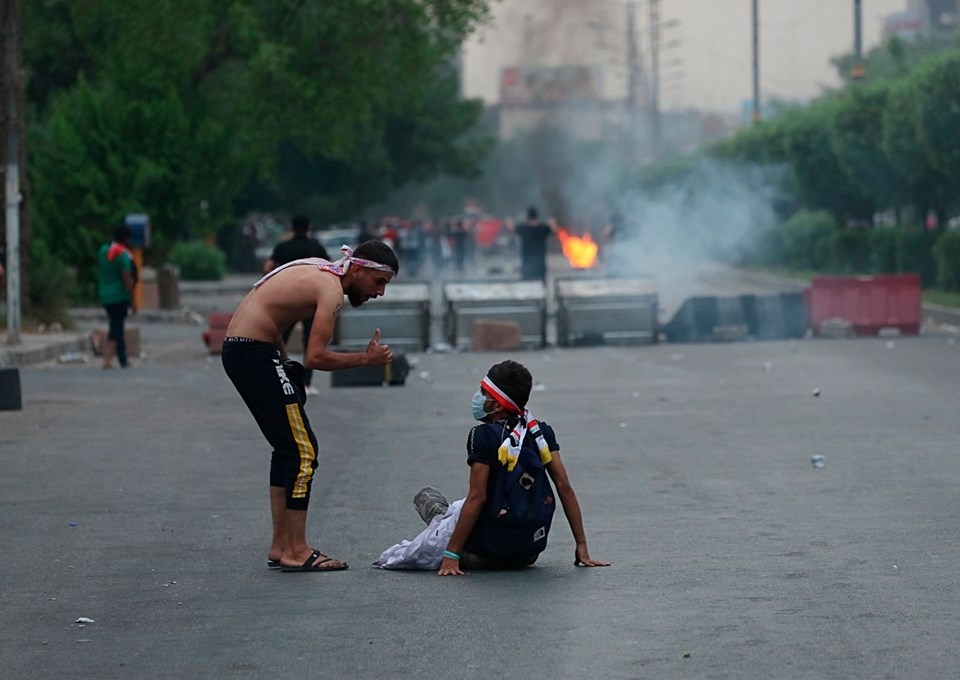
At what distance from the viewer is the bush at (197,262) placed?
49.8m

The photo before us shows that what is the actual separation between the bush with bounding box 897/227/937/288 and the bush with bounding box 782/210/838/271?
1113cm

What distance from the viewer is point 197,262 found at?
49.9 meters

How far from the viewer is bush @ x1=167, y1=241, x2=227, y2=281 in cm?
4975

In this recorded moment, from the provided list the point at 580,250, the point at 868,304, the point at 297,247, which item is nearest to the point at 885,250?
the point at 580,250

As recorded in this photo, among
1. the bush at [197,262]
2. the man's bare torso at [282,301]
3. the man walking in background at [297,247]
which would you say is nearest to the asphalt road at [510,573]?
the man's bare torso at [282,301]

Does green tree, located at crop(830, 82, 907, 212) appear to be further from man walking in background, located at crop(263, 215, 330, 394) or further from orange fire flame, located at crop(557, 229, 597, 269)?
man walking in background, located at crop(263, 215, 330, 394)

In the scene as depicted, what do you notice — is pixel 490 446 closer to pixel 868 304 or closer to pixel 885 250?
pixel 868 304

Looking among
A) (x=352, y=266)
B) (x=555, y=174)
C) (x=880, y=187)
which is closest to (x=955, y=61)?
(x=880, y=187)

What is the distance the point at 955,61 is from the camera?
32344 millimetres

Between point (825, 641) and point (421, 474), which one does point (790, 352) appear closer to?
point (421, 474)

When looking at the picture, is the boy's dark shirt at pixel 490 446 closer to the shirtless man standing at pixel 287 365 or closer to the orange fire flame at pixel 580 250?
the shirtless man standing at pixel 287 365

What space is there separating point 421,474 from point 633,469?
1426 mm

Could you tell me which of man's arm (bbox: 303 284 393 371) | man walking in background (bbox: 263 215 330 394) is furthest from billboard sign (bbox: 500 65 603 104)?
man's arm (bbox: 303 284 393 371)

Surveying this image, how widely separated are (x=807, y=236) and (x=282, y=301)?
152 feet
